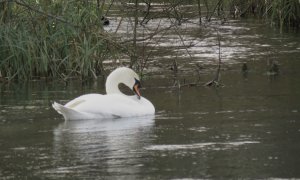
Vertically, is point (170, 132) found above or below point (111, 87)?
below

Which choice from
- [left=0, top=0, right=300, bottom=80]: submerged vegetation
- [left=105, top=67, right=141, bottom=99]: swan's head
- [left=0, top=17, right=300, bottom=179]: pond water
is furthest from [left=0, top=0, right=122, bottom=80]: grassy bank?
[left=105, top=67, right=141, bottom=99]: swan's head

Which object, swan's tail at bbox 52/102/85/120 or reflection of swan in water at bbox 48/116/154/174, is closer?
reflection of swan in water at bbox 48/116/154/174

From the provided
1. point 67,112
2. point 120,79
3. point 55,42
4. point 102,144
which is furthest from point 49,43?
point 102,144

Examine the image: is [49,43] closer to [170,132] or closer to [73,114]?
[73,114]

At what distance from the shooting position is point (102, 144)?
12336 mm

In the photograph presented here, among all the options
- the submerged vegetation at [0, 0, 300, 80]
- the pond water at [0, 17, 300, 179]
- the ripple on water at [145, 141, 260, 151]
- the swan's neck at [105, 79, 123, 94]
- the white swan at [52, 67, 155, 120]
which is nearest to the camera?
the pond water at [0, 17, 300, 179]

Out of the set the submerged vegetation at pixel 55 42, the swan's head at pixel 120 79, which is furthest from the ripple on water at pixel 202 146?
the submerged vegetation at pixel 55 42

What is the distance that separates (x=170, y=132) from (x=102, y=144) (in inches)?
46.5

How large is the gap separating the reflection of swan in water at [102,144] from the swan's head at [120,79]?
991 mm

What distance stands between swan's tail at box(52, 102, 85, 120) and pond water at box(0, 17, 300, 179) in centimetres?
15

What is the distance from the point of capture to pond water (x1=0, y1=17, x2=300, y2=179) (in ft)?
34.9

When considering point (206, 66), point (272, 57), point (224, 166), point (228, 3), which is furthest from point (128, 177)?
point (228, 3)

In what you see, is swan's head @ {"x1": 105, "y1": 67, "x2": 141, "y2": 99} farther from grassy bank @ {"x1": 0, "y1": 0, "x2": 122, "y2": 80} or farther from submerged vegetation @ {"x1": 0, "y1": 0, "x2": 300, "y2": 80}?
grassy bank @ {"x1": 0, "y1": 0, "x2": 122, "y2": 80}

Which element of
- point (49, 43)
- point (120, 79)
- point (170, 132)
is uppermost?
point (49, 43)
